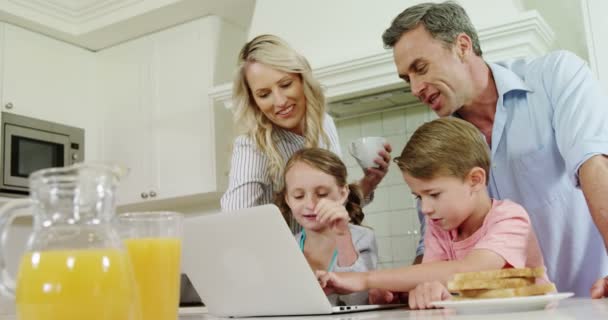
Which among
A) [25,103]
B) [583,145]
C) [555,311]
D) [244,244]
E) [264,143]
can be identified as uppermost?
[25,103]

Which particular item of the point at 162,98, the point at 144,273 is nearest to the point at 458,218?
the point at 144,273

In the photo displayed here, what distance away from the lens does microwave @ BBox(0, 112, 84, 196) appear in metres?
3.10

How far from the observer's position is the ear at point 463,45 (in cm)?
154

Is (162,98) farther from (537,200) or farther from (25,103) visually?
(537,200)

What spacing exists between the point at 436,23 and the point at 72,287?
1.18 meters

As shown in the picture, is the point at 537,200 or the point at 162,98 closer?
the point at 537,200

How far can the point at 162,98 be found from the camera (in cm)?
334

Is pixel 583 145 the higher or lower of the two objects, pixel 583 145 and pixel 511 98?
the lower

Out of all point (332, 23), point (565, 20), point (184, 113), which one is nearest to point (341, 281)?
point (332, 23)

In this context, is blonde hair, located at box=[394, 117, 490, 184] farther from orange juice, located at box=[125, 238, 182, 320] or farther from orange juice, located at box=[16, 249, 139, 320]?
orange juice, located at box=[16, 249, 139, 320]

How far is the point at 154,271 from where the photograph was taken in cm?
68

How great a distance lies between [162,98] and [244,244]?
2521mm

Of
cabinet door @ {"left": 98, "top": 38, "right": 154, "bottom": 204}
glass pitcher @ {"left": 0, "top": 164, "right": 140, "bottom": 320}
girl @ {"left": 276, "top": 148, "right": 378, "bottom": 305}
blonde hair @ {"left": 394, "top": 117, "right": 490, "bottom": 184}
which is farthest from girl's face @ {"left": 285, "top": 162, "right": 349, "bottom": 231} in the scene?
cabinet door @ {"left": 98, "top": 38, "right": 154, "bottom": 204}

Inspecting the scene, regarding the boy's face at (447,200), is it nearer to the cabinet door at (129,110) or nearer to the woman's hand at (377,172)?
the woman's hand at (377,172)
